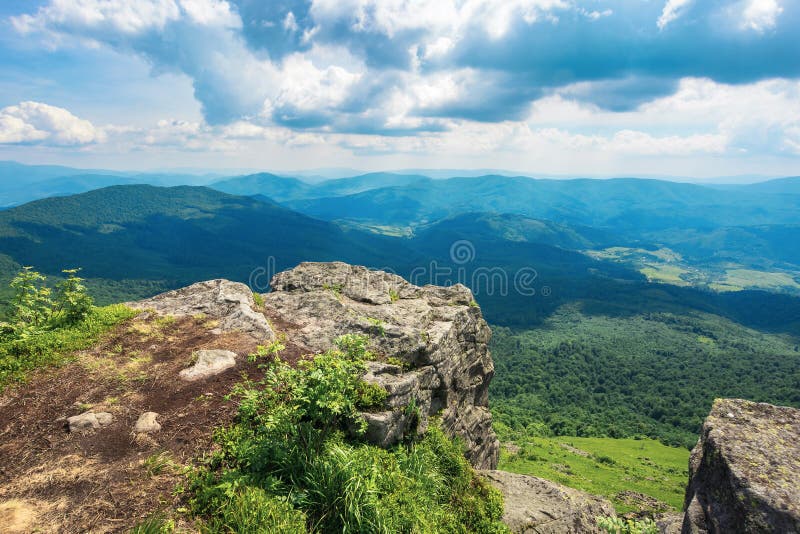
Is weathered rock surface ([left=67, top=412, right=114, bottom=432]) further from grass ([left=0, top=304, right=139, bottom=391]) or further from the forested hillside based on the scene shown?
the forested hillside

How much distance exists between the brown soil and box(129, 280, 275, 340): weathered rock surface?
5.33 ft

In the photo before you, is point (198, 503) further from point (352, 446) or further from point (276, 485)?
point (352, 446)

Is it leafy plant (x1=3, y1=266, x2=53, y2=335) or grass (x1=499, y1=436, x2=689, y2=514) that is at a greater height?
leafy plant (x1=3, y1=266, x2=53, y2=335)

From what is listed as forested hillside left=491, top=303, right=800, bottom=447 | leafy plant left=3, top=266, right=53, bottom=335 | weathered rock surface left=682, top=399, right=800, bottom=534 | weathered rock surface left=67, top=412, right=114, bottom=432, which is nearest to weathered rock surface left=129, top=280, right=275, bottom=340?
leafy plant left=3, top=266, right=53, bottom=335

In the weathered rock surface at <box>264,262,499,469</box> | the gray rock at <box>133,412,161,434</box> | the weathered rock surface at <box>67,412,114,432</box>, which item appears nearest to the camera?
the weathered rock surface at <box>67,412,114,432</box>

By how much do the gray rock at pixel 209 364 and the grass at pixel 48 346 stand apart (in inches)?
166

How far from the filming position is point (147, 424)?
33.4 ft

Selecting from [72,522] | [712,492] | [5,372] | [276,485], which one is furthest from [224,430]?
[712,492]

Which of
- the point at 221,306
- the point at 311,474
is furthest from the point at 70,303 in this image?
the point at 311,474

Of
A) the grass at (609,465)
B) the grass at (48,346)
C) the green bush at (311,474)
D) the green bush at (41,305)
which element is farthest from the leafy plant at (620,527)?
the grass at (609,465)

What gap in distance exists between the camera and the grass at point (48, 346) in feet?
38.7

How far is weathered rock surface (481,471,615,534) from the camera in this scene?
1278 centimetres

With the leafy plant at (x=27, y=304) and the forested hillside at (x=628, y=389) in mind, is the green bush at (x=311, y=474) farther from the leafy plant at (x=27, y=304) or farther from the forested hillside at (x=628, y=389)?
the forested hillside at (x=628, y=389)

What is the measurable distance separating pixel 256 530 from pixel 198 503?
1.75 metres
